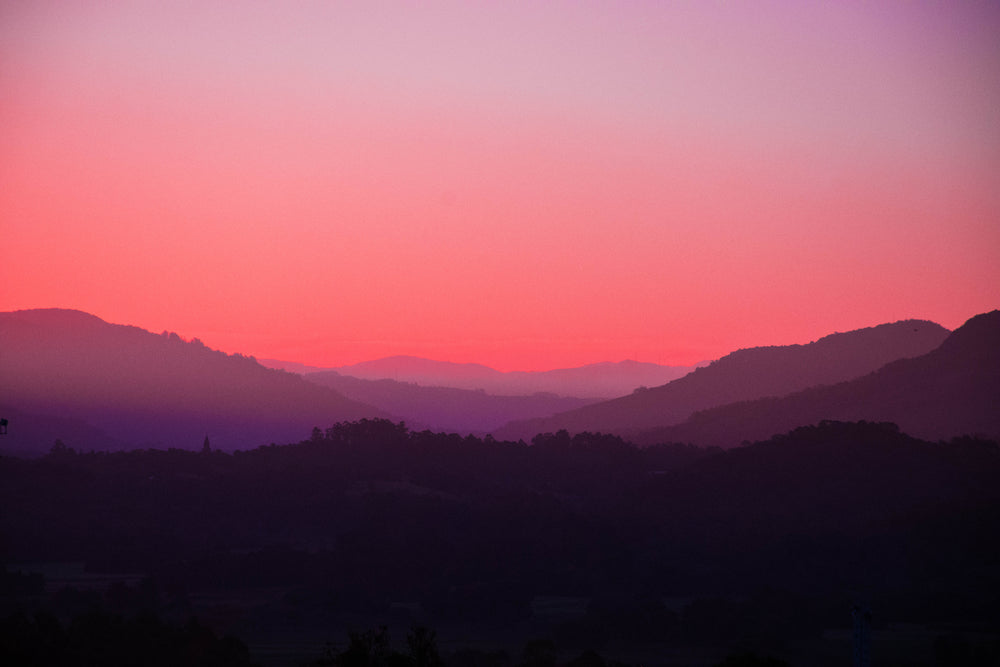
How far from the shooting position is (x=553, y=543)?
15900 centimetres

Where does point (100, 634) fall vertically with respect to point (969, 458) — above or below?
below

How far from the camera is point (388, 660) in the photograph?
4919cm

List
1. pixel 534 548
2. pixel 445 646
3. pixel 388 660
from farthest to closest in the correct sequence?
1. pixel 534 548
2. pixel 445 646
3. pixel 388 660

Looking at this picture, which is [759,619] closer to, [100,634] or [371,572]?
[371,572]

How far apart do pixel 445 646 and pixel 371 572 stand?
4027 centimetres

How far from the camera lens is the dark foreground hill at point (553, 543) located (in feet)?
396

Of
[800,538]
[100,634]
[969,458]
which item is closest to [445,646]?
[100,634]

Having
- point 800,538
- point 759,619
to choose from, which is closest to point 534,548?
point 800,538

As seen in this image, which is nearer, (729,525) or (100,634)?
(100,634)

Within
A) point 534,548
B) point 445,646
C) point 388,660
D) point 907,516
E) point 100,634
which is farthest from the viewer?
point 907,516

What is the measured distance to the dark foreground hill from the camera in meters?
121

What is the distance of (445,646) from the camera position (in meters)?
106

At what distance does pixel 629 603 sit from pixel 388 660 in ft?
257

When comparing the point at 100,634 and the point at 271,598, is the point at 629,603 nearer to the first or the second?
the point at 271,598
